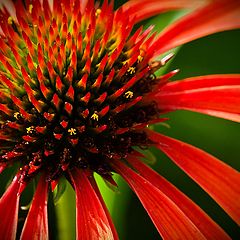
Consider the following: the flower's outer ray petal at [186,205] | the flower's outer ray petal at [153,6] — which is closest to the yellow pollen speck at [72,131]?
the flower's outer ray petal at [186,205]

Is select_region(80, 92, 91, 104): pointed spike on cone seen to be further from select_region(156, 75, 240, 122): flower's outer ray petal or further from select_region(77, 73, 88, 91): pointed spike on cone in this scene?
select_region(156, 75, 240, 122): flower's outer ray petal

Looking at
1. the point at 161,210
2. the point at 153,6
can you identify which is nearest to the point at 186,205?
the point at 161,210

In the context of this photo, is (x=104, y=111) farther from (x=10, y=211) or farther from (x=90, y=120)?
(x=10, y=211)

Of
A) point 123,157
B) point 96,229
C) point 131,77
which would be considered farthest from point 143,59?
point 96,229

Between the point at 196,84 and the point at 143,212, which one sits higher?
the point at 196,84

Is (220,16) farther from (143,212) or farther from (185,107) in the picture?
(143,212)

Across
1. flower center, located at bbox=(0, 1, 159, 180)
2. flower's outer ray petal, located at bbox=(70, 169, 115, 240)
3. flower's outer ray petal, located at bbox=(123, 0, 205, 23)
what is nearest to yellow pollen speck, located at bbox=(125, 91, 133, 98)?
flower center, located at bbox=(0, 1, 159, 180)

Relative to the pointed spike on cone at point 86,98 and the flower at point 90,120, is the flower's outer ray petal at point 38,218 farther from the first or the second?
the pointed spike on cone at point 86,98
